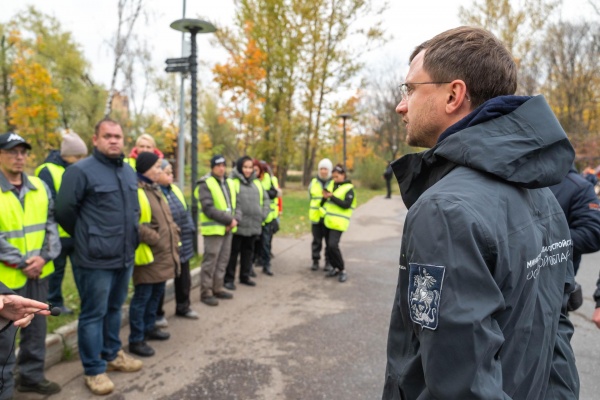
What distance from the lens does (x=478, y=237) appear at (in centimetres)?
112

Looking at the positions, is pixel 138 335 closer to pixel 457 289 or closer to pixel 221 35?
pixel 457 289

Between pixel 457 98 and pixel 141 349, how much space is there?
3968 mm

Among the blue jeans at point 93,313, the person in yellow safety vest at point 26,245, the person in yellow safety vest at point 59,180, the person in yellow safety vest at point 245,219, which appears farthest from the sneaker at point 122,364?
the person in yellow safety vest at point 245,219

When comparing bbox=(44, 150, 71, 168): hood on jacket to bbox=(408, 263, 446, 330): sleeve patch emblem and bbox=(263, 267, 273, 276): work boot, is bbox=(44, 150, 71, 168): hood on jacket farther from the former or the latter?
bbox=(408, 263, 446, 330): sleeve patch emblem

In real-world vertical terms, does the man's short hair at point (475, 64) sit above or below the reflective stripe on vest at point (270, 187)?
above

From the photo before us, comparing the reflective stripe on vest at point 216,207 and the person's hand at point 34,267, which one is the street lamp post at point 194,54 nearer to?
the reflective stripe on vest at point 216,207

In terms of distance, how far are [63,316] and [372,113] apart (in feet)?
115

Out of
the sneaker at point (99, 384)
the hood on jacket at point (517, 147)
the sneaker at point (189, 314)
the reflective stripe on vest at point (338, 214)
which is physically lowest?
the sneaker at point (189, 314)

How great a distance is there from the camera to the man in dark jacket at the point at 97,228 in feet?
11.5

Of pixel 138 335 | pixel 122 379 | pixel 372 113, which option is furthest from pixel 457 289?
pixel 372 113

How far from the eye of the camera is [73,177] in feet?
→ 11.5

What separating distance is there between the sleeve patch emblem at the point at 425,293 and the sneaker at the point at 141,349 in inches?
146

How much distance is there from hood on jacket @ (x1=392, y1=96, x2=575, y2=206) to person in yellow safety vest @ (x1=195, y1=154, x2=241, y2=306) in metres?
4.73

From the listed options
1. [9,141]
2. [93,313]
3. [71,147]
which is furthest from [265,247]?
[9,141]
